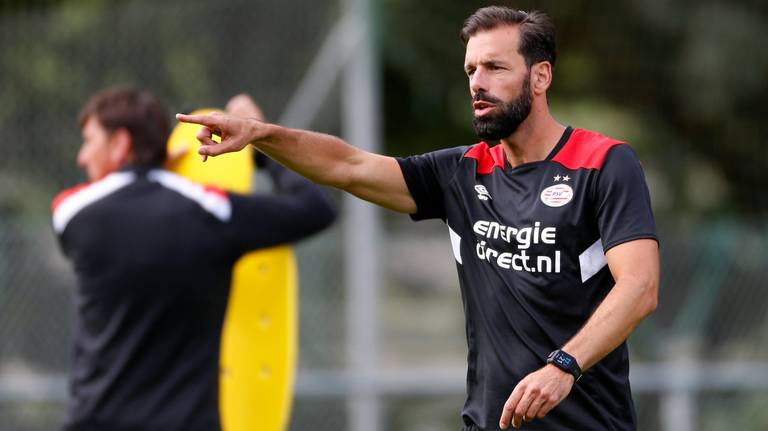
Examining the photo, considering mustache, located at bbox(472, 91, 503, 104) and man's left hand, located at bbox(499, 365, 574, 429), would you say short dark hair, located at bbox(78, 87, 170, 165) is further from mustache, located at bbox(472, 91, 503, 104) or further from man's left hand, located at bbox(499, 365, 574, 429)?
man's left hand, located at bbox(499, 365, 574, 429)

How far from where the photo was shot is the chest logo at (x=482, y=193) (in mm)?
4141

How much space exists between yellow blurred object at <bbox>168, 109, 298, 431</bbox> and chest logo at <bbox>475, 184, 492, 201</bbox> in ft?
5.04

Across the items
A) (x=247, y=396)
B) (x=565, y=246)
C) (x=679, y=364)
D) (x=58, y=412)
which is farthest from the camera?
(x=679, y=364)

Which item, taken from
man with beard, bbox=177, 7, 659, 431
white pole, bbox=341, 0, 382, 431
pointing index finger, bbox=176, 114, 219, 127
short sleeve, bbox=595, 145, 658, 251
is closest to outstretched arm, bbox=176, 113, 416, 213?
man with beard, bbox=177, 7, 659, 431

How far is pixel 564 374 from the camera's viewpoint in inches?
141

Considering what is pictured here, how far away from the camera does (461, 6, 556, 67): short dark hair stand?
407 cm

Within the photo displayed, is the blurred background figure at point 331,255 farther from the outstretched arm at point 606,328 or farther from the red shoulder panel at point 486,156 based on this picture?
the outstretched arm at point 606,328

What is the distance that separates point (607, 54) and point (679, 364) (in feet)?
10.9

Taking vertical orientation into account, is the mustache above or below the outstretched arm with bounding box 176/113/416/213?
above

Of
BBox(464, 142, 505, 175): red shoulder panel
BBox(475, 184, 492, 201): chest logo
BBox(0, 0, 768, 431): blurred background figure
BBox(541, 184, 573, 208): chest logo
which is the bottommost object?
BBox(0, 0, 768, 431): blurred background figure

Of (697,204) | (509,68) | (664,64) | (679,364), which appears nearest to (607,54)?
(664,64)

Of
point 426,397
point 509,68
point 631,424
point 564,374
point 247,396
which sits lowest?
point 426,397

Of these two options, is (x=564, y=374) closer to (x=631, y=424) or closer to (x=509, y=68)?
(x=631, y=424)

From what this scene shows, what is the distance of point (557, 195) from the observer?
3941mm
